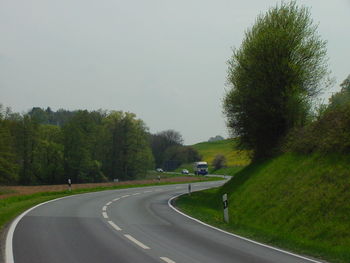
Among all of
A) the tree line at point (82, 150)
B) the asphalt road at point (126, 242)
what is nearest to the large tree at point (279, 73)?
the asphalt road at point (126, 242)

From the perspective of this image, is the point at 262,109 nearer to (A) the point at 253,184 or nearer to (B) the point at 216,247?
(A) the point at 253,184

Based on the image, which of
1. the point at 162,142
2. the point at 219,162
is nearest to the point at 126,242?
the point at 219,162

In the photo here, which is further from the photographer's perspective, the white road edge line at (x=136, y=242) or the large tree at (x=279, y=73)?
the large tree at (x=279, y=73)

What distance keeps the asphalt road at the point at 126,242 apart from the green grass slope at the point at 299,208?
3.48ft

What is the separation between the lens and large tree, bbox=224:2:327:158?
995 inches

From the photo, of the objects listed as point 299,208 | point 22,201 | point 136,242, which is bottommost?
point 136,242

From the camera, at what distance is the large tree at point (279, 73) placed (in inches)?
995

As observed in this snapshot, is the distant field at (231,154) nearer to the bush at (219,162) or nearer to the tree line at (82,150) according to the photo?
the bush at (219,162)

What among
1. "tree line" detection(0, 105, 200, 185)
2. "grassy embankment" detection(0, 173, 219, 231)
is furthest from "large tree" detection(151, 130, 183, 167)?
"grassy embankment" detection(0, 173, 219, 231)

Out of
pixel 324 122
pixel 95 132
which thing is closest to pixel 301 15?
pixel 324 122

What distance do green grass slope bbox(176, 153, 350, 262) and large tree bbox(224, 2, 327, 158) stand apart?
5.45 metres

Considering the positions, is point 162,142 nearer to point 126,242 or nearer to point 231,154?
point 231,154

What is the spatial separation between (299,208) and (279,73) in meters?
13.5

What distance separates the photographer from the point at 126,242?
35.4 feet
